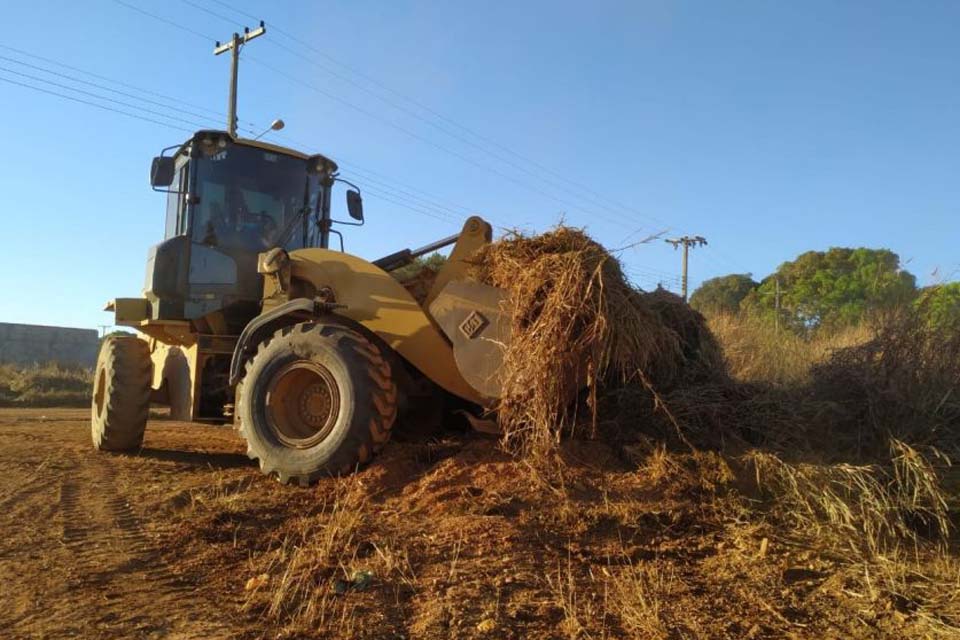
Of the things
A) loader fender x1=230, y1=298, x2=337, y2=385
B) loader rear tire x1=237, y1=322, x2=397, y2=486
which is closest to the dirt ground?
loader rear tire x1=237, y1=322, x2=397, y2=486

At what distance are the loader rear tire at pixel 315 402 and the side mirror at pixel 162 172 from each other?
2897 millimetres

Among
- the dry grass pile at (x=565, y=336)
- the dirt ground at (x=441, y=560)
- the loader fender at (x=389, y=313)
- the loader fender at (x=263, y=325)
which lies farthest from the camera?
the loader fender at (x=263, y=325)

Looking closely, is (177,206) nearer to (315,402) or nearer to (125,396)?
(125,396)

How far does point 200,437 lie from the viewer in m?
10.4

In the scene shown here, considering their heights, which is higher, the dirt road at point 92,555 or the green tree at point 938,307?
the green tree at point 938,307

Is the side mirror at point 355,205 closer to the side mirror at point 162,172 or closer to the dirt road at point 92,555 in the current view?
the side mirror at point 162,172

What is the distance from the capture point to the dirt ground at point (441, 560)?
3.13 meters

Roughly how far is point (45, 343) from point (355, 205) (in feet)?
110

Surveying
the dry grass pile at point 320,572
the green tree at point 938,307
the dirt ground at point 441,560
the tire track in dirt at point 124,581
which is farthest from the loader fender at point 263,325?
the green tree at point 938,307

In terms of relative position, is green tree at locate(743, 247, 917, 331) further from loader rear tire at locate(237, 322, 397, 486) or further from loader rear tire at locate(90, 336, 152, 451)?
loader rear tire at locate(90, 336, 152, 451)

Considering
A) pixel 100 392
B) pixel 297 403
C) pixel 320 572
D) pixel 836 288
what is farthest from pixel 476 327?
pixel 836 288

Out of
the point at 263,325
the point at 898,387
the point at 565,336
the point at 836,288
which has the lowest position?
the point at 898,387

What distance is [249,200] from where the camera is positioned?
8.18 meters

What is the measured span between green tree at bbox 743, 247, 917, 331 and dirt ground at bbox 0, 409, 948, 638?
171 inches
